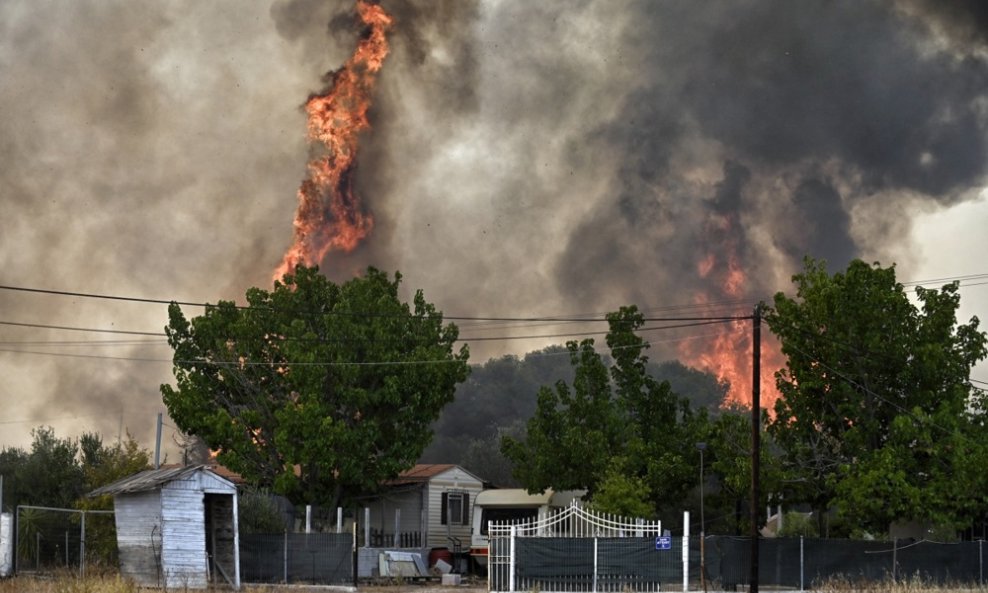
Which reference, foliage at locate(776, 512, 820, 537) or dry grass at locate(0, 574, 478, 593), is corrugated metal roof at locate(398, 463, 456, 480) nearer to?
dry grass at locate(0, 574, 478, 593)

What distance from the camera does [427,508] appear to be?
59.5 m

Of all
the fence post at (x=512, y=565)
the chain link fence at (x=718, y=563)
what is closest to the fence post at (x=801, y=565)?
the chain link fence at (x=718, y=563)

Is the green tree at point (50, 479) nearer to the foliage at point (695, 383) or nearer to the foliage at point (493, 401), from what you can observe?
the foliage at point (493, 401)

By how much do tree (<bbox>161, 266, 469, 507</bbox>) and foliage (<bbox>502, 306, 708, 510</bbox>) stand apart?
522 cm

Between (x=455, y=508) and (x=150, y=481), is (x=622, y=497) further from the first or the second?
(x=150, y=481)

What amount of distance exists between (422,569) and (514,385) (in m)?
85.4

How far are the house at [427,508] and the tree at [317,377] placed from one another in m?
4.48

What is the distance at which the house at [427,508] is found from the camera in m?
59.4

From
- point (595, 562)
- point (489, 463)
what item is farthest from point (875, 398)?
point (489, 463)

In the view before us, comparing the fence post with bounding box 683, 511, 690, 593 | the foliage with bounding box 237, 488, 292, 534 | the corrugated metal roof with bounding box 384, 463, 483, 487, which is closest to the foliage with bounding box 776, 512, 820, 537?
the corrugated metal roof with bounding box 384, 463, 483, 487

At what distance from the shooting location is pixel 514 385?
134 m

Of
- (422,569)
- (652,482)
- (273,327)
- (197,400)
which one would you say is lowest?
(422,569)

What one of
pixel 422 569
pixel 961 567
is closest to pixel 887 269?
pixel 961 567

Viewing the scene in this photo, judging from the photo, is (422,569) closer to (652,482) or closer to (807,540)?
(652,482)
